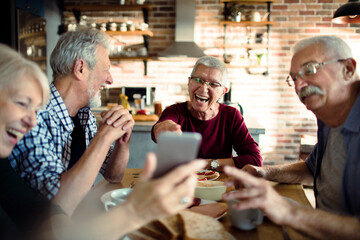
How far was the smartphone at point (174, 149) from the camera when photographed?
2.31ft

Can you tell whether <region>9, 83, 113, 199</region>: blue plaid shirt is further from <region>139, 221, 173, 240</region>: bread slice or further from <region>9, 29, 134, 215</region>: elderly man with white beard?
<region>139, 221, 173, 240</region>: bread slice

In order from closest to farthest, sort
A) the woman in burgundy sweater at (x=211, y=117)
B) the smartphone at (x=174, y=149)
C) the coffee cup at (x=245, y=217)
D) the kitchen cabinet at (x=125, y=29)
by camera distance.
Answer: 1. the smartphone at (x=174, y=149)
2. the coffee cup at (x=245, y=217)
3. the woman in burgundy sweater at (x=211, y=117)
4. the kitchen cabinet at (x=125, y=29)

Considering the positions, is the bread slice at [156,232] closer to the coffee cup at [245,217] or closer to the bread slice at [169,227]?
the bread slice at [169,227]

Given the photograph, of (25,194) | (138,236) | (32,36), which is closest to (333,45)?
(138,236)

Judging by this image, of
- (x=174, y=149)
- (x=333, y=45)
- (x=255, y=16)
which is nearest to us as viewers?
(x=174, y=149)

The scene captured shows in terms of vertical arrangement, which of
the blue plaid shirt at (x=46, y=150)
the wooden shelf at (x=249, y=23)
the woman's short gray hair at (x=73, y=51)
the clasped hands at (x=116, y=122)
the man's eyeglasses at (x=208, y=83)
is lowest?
the blue plaid shirt at (x=46, y=150)

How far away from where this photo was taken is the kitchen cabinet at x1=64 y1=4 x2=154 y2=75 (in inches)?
187

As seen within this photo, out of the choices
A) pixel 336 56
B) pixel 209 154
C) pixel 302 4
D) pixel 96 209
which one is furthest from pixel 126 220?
pixel 302 4

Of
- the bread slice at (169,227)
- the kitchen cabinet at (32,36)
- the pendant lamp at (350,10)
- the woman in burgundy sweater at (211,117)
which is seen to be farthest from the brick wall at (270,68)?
the bread slice at (169,227)

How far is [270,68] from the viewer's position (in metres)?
4.88

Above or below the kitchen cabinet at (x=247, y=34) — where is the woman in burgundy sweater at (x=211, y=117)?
below

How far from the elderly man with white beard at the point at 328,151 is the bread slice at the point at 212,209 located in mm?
152

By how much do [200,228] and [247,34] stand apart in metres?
4.38

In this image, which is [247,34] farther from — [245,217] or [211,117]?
[245,217]
